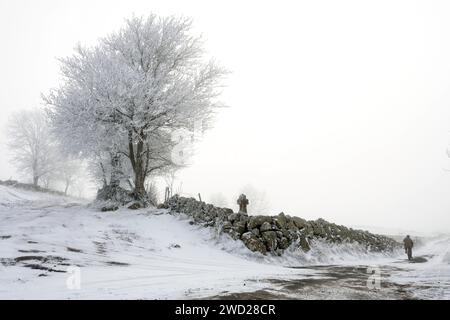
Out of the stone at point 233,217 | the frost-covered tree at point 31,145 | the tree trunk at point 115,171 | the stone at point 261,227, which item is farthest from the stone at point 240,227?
the frost-covered tree at point 31,145

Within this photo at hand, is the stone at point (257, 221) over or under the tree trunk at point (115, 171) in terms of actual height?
under

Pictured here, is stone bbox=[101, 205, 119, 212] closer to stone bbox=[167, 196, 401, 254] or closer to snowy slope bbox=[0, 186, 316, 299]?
snowy slope bbox=[0, 186, 316, 299]

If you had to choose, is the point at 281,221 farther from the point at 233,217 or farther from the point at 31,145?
the point at 31,145

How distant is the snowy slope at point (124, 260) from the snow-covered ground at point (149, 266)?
0.05 feet

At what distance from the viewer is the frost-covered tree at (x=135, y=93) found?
16781 mm

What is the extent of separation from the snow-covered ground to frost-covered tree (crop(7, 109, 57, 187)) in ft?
116

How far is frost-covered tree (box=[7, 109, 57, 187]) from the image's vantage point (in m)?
45.9

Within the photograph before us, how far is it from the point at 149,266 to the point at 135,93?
10.6m

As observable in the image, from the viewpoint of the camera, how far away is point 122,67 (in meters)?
17.0

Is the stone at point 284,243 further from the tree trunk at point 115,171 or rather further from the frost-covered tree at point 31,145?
the frost-covered tree at point 31,145

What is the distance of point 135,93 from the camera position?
16578 mm

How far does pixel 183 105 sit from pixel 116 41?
6044 mm

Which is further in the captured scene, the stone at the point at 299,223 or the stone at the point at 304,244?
the stone at the point at 299,223
